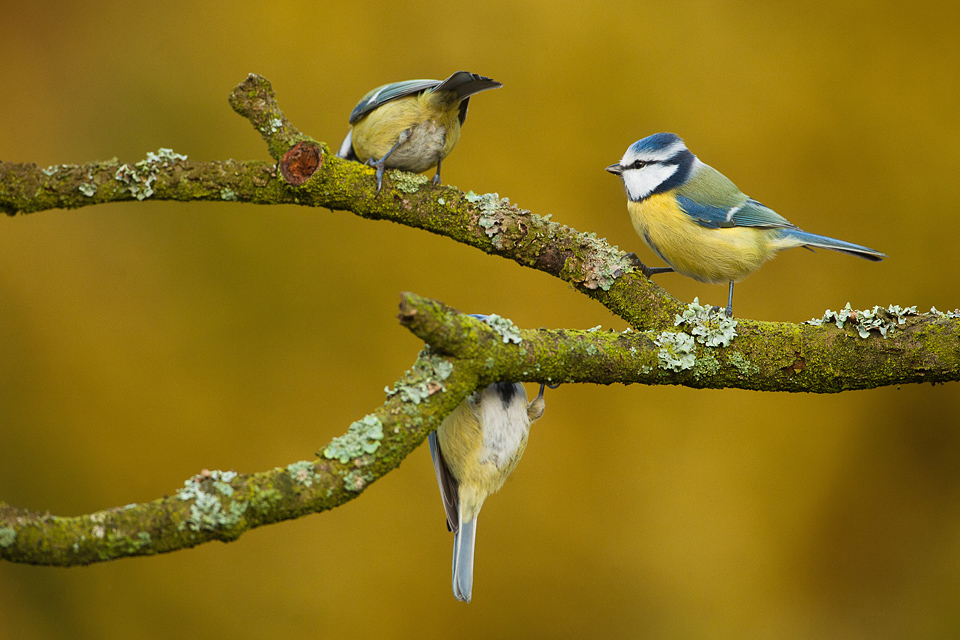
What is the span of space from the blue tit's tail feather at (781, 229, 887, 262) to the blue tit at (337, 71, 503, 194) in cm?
70

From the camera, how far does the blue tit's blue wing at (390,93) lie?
159cm

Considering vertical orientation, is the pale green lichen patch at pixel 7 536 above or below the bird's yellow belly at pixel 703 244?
below

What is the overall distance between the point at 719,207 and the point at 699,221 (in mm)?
53

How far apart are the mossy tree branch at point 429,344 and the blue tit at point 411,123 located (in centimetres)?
33

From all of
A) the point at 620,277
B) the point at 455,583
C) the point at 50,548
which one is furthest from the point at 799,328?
the point at 50,548

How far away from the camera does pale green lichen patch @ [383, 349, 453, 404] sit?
906 millimetres

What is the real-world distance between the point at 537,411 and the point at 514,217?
42 centimetres

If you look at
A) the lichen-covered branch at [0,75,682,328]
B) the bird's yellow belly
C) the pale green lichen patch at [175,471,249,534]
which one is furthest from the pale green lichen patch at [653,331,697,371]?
the pale green lichen patch at [175,471,249,534]

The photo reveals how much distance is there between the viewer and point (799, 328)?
3.69 ft

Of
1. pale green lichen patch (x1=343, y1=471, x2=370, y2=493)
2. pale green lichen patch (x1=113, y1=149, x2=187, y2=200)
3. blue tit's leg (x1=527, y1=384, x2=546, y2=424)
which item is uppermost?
pale green lichen patch (x1=113, y1=149, x2=187, y2=200)

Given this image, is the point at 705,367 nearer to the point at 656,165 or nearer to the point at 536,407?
the point at 536,407

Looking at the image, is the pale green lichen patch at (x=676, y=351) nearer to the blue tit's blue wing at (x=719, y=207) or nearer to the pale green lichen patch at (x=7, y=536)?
the blue tit's blue wing at (x=719, y=207)

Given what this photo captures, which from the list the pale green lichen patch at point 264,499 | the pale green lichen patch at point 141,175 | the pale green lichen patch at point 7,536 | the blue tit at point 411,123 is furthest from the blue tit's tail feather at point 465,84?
the pale green lichen patch at point 7,536

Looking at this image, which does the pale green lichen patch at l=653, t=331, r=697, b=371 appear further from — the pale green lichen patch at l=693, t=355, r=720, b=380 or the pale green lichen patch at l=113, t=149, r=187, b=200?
the pale green lichen patch at l=113, t=149, r=187, b=200
